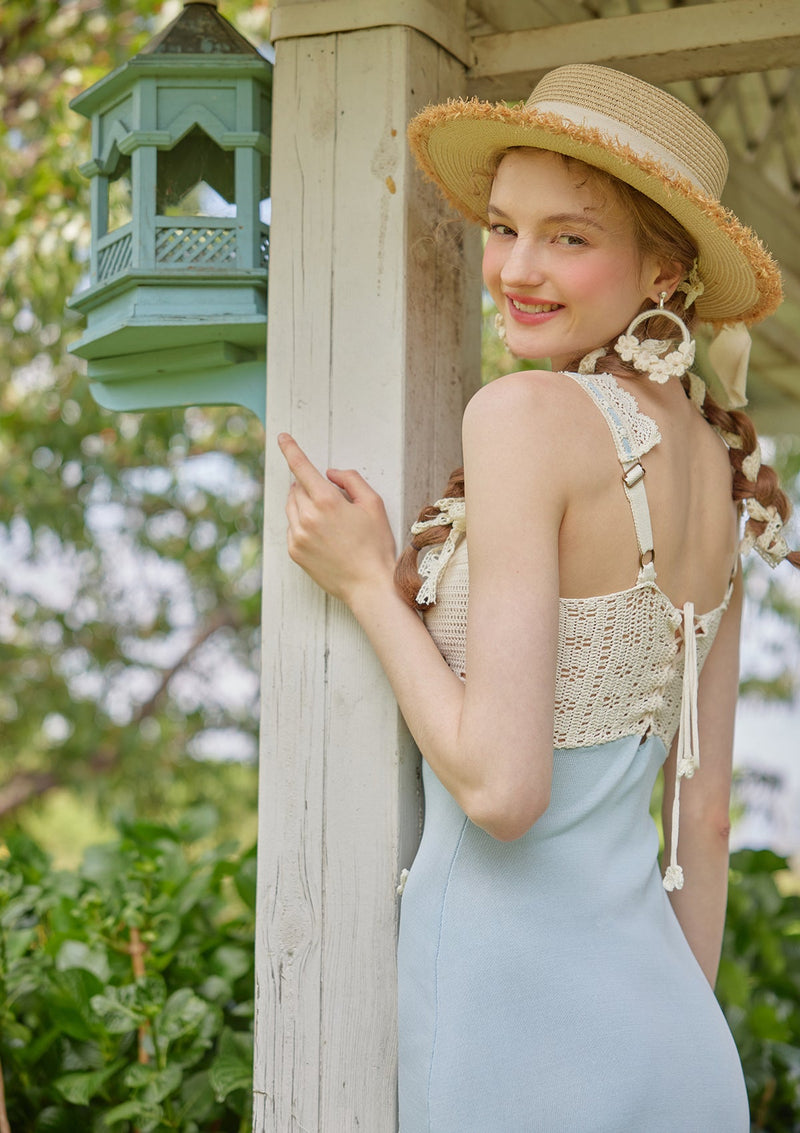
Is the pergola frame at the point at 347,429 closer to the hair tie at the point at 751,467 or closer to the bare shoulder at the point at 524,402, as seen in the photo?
the bare shoulder at the point at 524,402

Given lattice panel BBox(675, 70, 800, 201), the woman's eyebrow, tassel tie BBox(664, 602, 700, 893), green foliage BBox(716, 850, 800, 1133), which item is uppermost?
lattice panel BBox(675, 70, 800, 201)

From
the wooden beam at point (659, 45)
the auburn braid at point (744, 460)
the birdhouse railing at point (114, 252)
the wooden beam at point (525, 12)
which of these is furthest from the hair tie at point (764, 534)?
the birdhouse railing at point (114, 252)

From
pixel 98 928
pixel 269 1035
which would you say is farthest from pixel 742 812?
pixel 269 1035

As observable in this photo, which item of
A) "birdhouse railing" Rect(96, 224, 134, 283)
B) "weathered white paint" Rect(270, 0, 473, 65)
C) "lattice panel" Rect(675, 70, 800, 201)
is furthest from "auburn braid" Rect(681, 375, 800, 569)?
"lattice panel" Rect(675, 70, 800, 201)

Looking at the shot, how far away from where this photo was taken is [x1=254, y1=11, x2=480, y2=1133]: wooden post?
5.88ft

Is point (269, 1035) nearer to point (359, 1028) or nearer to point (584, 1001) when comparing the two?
point (359, 1028)

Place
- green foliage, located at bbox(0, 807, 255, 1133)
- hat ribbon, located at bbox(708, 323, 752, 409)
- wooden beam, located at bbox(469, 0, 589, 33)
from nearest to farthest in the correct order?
hat ribbon, located at bbox(708, 323, 752, 409), wooden beam, located at bbox(469, 0, 589, 33), green foliage, located at bbox(0, 807, 255, 1133)

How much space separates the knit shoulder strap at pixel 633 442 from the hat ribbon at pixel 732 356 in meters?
0.38

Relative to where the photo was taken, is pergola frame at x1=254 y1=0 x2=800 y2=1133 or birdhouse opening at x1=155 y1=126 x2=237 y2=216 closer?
pergola frame at x1=254 y1=0 x2=800 y2=1133

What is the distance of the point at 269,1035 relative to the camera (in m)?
1.85

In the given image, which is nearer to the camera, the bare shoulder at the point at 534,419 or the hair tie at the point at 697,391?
the bare shoulder at the point at 534,419

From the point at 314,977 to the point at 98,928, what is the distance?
3.29ft

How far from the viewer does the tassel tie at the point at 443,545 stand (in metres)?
1.65

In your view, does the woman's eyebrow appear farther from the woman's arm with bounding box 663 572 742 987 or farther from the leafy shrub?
the leafy shrub
